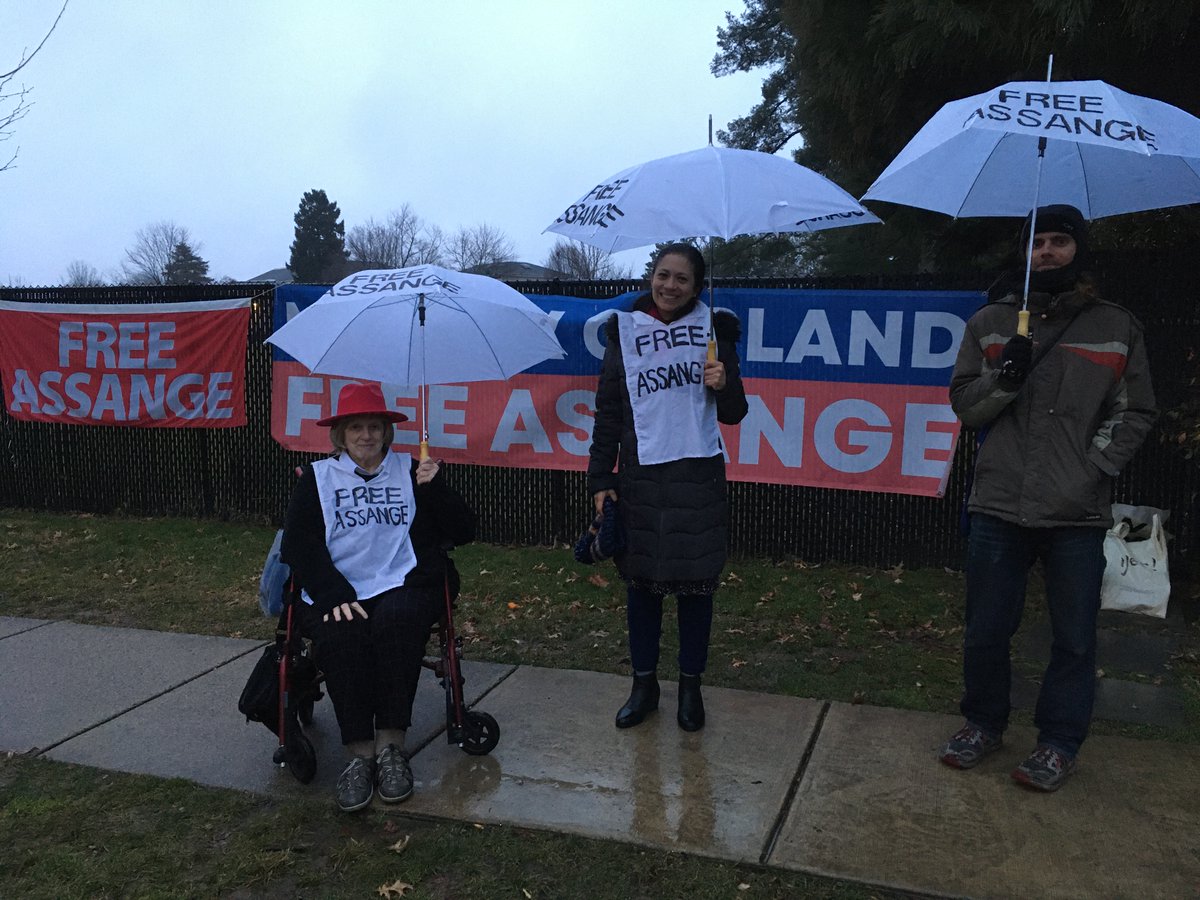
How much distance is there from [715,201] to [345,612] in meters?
2.03

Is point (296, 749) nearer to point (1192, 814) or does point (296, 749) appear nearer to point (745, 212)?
point (745, 212)

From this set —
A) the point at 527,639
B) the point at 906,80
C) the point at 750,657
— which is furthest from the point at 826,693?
the point at 906,80

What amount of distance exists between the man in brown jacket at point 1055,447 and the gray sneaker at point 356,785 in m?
2.28

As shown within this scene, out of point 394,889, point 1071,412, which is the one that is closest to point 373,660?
point 394,889

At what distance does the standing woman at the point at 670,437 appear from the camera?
3732 mm

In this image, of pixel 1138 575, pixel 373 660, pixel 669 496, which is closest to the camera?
pixel 373 660

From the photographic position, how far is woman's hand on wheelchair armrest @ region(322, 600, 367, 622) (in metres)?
3.44

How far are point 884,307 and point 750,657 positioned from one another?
250 cm

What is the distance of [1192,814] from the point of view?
3.24 meters

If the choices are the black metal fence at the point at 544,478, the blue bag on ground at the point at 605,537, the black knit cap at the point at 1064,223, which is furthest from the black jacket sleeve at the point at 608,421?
the black metal fence at the point at 544,478

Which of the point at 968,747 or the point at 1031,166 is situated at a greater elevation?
the point at 1031,166

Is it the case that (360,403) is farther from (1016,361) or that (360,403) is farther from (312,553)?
(1016,361)

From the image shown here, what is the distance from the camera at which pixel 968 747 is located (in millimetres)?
3578

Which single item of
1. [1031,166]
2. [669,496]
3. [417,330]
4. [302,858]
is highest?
[1031,166]
